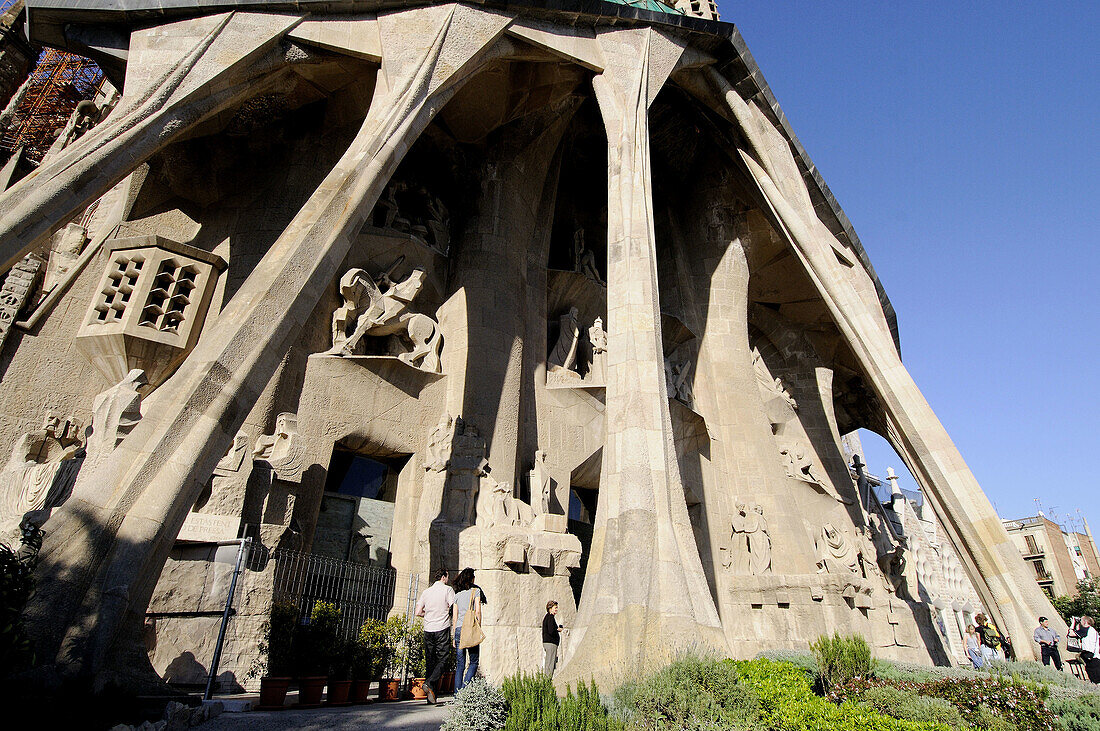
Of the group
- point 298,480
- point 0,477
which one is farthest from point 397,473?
point 0,477

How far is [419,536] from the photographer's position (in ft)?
31.1

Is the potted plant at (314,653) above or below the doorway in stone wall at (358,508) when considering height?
below

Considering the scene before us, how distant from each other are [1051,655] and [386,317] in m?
9.83

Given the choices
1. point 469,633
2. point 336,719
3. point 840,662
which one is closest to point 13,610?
point 336,719

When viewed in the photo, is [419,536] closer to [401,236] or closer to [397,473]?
[397,473]

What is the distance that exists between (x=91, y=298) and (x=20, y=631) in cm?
768

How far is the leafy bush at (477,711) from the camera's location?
11.8ft

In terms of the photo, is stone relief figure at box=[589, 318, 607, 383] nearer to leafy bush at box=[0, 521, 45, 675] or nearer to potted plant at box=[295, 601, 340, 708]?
potted plant at box=[295, 601, 340, 708]

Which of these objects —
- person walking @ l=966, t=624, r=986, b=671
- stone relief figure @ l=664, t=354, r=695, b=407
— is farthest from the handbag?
person walking @ l=966, t=624, r=986, b=671

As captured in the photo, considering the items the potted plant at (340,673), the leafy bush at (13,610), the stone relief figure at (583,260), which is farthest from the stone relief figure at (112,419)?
the stone relief figure at (583,260)

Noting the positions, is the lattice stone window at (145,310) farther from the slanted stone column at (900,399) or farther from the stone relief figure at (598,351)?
the slanted stone column at (900,399)

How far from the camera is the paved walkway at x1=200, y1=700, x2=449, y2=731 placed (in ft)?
14.0

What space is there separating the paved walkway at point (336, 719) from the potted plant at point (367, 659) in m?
0.54

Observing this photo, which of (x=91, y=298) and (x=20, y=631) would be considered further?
(x=91, y=298)
